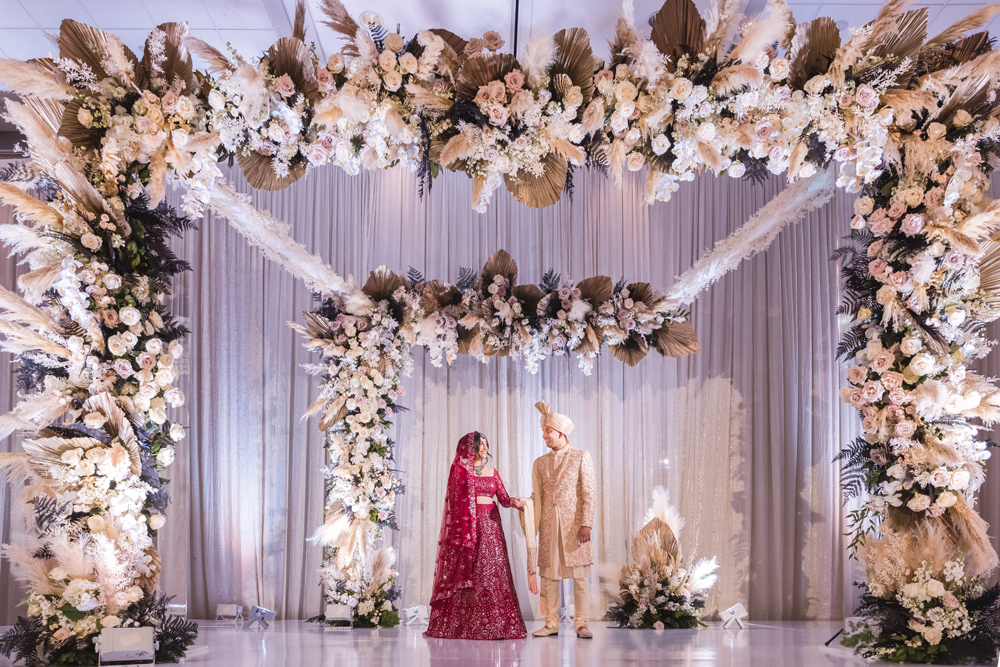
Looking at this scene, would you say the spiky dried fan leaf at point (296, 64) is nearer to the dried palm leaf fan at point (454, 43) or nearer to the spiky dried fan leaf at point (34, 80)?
the dried palm leaf fan at point (454, 43)

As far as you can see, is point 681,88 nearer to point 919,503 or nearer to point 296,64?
point 296,64

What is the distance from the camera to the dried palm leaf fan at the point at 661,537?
782cm

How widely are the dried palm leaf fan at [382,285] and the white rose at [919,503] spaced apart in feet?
13.3

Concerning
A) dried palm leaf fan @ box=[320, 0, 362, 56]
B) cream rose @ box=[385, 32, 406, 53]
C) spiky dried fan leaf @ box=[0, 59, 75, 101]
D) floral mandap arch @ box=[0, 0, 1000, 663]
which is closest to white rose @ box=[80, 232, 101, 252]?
floral mandap arch @ box=[0, 0, 1000, 663]

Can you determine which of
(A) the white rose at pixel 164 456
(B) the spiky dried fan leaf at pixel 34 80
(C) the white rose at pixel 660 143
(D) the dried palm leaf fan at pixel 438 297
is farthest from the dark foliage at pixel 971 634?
(B) the spiky dried fan leaf at pixel 34 80

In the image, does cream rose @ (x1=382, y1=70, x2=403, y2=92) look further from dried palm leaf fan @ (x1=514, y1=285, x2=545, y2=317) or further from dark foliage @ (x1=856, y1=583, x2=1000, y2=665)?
dark foliage @ (x1=856, y1=583, x2=1000, y2=665)

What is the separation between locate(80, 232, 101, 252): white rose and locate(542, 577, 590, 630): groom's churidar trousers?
414 cm

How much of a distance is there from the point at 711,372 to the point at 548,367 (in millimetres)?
1677

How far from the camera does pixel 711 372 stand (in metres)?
8.81

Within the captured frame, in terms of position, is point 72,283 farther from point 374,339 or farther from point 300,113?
point 374,339

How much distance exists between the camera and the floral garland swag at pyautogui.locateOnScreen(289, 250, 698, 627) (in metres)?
6.51

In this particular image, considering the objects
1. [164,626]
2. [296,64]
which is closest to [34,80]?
[296,64]

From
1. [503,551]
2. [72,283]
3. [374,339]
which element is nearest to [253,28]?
[374,339]

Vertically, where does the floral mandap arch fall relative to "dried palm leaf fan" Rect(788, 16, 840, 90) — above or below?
below
